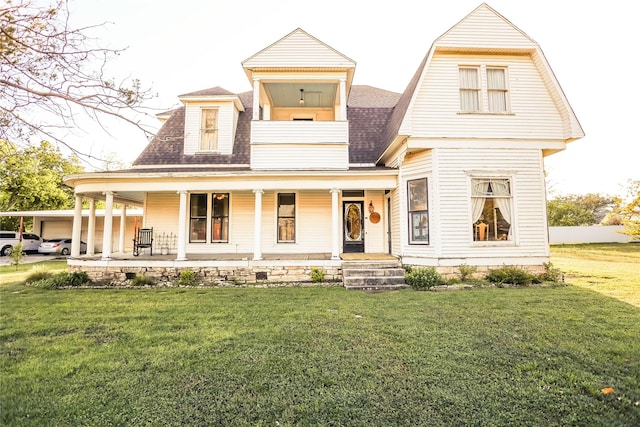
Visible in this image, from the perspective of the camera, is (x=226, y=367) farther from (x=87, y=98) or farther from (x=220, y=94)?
(x=220, y=94)

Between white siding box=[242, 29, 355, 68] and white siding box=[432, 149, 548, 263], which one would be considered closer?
white siding box=[432, 149, 548, 263]

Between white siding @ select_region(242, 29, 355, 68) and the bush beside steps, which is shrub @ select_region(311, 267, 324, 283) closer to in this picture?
the bush beside steps

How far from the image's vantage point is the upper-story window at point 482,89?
29.7ft

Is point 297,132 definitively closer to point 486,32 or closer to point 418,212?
point 418,212

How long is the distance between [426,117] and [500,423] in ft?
25.9

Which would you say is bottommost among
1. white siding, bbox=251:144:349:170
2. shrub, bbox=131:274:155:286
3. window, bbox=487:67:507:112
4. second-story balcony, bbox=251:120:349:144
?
shrub, bbox=131:274:155:286

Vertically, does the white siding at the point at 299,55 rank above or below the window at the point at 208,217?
above

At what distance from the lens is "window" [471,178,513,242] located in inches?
346

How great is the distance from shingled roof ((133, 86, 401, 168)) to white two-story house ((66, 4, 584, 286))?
0.10 meters

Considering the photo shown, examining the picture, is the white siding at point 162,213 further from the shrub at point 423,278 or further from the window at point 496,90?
the window at point 496,90

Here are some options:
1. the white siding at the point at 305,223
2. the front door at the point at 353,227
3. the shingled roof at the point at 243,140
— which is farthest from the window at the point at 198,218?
the front door at the point at 353,227

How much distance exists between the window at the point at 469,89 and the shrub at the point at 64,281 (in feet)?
39.5

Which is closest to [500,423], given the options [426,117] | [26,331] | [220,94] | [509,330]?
[509,330]

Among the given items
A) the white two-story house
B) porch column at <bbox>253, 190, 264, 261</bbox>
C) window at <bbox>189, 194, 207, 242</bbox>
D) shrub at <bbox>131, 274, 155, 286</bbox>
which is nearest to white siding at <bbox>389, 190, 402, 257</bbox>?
the white two-story house
